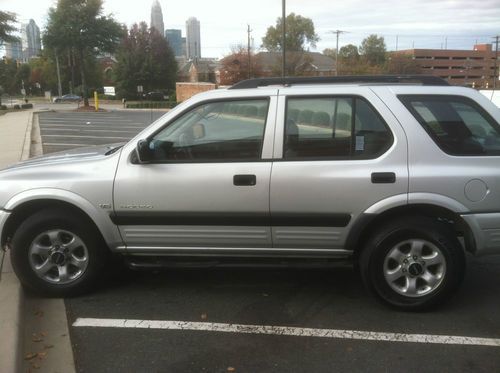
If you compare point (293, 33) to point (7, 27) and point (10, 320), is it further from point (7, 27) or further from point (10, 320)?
point (10, 320)

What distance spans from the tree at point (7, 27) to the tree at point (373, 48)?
81.6 metres

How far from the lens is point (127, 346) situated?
3.44 meters

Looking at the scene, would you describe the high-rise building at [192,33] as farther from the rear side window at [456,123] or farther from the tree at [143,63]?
the rear side window at [456,123]

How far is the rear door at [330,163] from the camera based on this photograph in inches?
148

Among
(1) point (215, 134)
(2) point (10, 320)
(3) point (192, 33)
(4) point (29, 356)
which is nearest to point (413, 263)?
(1) point (215, 134)

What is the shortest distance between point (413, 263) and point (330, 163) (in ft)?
3.14

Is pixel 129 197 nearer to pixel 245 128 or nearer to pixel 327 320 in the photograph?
pixel 245 128

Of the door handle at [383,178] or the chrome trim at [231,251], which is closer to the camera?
the door handle at [383,178]

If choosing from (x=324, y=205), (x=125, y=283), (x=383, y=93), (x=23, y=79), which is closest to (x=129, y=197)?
(x=125, y=283)

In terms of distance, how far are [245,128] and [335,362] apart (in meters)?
1.80

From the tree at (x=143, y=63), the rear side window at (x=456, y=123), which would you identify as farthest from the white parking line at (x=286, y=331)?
the tree at (x=143, y=63)

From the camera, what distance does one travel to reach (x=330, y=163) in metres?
3.81

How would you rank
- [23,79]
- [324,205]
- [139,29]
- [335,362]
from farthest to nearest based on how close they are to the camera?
1. [23,79]
2. [139,29]
3. [324,205]
4. [335,362]

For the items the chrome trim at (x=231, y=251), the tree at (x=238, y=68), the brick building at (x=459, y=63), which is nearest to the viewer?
the chrome trim at (x=231, y=251)
